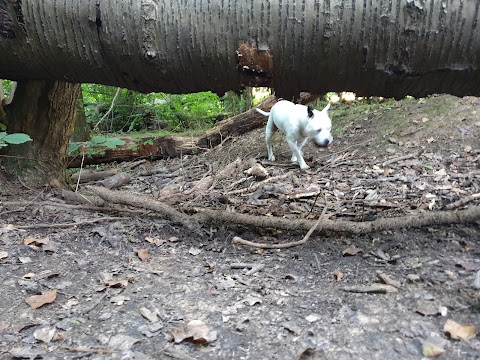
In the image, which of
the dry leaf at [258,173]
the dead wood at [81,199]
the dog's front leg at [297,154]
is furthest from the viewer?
the dog's front leg at [297,154]

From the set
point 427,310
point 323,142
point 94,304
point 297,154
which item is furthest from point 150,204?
point 323,142

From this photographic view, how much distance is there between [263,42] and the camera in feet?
6.07

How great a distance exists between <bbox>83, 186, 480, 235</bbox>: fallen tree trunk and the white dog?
108 inches

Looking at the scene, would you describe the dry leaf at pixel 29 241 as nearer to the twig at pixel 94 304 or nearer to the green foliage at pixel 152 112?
the twig at pixel 94 304

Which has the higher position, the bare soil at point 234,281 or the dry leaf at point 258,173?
the bare soil at point 234,281

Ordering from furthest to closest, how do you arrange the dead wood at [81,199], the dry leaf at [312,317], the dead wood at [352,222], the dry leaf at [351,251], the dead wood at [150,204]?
the dead wood at [81,199], the dead wood at [150,204], the dead wood at [352,222], the dry leaf at [351,251], the dry leaf at [312,317]

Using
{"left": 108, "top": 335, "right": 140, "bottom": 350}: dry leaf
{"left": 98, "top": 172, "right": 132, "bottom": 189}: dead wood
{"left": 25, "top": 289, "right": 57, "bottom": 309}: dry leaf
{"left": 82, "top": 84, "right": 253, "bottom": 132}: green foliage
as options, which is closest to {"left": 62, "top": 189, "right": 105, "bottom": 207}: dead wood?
{"left": 25, "top": 289, "right": 57, "bottom": 309}: dry leaf

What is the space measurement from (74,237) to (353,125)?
5.23m

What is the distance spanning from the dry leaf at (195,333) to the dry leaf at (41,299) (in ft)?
2.03

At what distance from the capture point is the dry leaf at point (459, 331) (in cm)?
163

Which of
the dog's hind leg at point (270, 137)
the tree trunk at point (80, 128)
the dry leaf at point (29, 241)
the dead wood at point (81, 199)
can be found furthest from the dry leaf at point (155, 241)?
the tree trunk at point (80, 128)

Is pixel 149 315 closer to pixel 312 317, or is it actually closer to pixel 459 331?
pixel 312 317

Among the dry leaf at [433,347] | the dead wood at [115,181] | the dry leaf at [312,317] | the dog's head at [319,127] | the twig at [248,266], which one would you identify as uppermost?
the dry leaf at [433,347]

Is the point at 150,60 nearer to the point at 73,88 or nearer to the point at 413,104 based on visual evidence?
the point at 73,88
